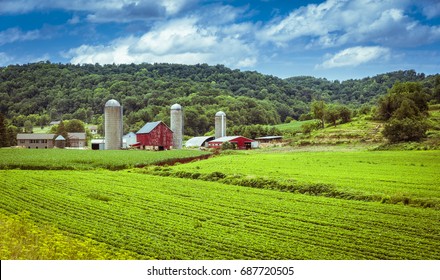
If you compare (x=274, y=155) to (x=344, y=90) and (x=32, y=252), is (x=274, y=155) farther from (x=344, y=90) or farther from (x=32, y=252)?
(x=32, y=252)

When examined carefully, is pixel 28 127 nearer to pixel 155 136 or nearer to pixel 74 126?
pixel 74 126

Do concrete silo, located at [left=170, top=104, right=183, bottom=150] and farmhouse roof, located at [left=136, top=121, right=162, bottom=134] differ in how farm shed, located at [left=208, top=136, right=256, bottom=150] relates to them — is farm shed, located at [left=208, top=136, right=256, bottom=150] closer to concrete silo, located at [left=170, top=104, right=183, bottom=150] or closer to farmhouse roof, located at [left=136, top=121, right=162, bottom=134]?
Result: concrete silo, located at [left=170, top=104, right=183, bottom=150]

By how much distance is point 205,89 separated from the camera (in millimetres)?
16328

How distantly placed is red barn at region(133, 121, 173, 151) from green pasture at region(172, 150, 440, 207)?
141cm

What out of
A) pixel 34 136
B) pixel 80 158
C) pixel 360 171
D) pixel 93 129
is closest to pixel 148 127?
pixel 93 129

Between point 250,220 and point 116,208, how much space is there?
2960 millimetres

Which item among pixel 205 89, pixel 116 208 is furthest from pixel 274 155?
pixel 116 208

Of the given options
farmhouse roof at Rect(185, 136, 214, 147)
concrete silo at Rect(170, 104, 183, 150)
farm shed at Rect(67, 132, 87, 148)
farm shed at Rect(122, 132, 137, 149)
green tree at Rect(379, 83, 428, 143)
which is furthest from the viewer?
farmhouse roof at Rect(185, 136, 214, 147)

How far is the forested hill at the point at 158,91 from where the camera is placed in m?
11.2

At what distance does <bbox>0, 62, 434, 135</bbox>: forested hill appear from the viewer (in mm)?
11227

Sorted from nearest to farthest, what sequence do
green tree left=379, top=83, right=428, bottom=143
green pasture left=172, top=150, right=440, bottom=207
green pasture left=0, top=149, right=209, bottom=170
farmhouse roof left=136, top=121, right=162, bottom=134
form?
1. green pasture left=172, top=150, right=440, bottom=207
2. green pasture left=0, top=149, right=209, bottom=170
3. green tree left=379, top=83, right=428, bottom=143
4. farmhouse roof left=136, top=121, right=162, bottom=134

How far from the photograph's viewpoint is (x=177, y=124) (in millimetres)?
17656

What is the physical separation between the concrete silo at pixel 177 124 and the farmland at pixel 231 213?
255 centimetres

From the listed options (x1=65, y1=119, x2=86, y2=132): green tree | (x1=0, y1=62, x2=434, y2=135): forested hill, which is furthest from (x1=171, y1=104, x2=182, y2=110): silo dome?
(x1=65, y1=119, x2=86, y2=132): green tree
